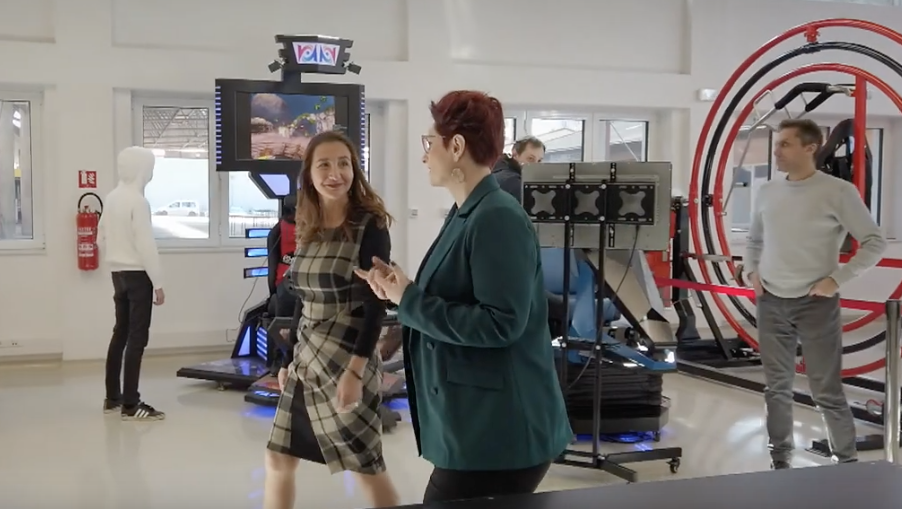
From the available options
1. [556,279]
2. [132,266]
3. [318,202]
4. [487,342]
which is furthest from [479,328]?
[132,266]

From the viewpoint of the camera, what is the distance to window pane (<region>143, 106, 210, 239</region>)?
7691 millimetres

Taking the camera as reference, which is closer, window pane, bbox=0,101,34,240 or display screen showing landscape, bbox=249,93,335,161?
display screen showing landscape, bbox=249,93,335,161

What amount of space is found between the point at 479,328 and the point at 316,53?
16.5 feet

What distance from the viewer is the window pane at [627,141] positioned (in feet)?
30.4

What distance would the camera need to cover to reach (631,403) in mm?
4949

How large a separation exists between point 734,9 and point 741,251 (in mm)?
2590

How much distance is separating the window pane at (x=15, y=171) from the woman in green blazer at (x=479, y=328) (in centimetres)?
639

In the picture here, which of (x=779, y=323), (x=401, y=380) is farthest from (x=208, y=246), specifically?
(x=779, y=323)

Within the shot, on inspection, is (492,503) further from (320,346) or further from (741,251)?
(741,251)

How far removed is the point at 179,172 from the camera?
777cm

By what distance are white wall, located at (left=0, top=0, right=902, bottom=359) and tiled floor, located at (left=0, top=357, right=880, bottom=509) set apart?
1.15m

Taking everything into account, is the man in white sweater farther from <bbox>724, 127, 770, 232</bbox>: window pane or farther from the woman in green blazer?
→ <bbox>724, 127, 770, 232</bbox>: window pane

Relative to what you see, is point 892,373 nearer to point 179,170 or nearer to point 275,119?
point 275,119

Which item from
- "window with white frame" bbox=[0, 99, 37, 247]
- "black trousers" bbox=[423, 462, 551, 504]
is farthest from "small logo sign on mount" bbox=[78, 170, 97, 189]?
"black trousers" bbox=[423, 462, 551, 504]
